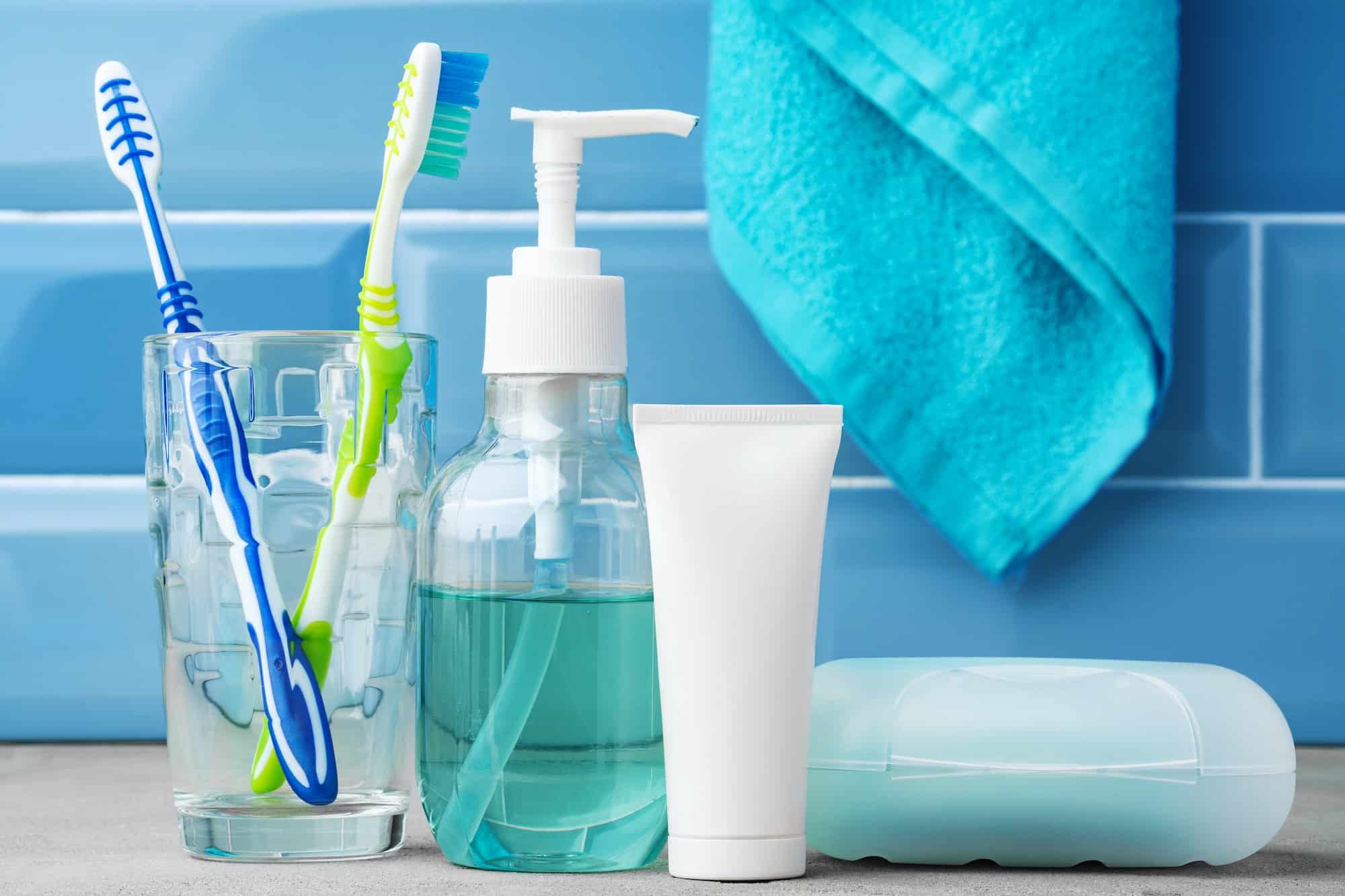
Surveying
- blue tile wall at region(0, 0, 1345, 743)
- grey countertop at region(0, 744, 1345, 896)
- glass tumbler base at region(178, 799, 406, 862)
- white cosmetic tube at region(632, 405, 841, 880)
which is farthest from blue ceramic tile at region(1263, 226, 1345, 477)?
glass tumbler base at region(178, 799, 406, 862)

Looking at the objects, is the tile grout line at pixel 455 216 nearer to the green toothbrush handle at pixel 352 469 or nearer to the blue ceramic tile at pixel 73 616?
the blue ceramic tile at pixel 73 616

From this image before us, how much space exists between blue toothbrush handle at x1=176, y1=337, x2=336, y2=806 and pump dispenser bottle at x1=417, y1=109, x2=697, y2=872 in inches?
1.4

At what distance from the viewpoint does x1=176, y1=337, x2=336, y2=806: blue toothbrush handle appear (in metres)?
0.43

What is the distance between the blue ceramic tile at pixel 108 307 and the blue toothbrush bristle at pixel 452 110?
0.88 ft

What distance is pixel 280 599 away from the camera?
440mm

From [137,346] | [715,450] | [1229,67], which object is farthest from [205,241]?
[1229,67]

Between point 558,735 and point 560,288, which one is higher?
point 560,288

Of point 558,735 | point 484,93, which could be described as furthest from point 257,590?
point 484,93

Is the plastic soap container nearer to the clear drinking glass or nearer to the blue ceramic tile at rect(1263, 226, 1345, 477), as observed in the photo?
the clear drinking glass

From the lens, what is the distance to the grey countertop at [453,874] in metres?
0.41

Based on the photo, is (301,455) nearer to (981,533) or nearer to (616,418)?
(616,418)

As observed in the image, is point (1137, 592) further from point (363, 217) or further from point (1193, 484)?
point (363, 217)

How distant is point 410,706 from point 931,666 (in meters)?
0.17

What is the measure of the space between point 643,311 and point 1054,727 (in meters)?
0.35
